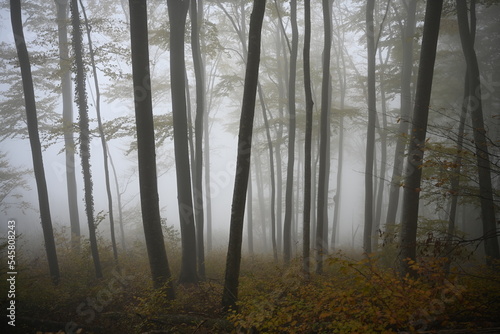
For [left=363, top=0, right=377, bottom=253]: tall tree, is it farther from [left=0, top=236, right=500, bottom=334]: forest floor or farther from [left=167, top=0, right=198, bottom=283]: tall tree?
[left=167, top=0, right=198, bottom=283]: tall tree

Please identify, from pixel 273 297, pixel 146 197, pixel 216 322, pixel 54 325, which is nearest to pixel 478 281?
pixel 273 297

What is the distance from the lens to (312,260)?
9.02 m

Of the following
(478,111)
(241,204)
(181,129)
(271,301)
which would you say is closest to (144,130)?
(181,129)

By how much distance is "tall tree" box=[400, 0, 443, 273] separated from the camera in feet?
20.0

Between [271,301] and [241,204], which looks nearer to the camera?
[271,301]

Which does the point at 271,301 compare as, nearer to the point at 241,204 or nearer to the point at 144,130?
the point at 241,204

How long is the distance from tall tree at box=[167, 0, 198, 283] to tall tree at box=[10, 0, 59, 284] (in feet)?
14.2

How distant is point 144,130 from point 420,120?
674cm

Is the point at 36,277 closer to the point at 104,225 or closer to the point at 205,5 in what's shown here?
the point at 104,225

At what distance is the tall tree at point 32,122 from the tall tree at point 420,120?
10.6 meters

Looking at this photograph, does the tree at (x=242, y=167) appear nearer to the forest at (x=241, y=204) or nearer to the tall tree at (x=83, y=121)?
the forest at (x=241, y=204)

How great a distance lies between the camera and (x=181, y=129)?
851 cm

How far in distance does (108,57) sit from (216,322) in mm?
10142

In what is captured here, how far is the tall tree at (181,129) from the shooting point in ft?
27.5
